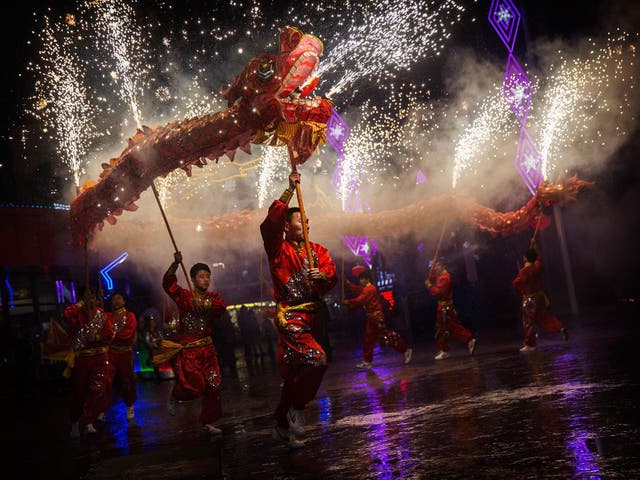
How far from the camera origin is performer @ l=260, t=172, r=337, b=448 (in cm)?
447

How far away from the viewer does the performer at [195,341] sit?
5844 millimetres

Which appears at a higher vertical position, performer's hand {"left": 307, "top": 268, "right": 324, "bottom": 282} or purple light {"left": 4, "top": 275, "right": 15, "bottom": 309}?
purple light {"left": 4, "top": 275, "right": 15, "bottom": 309}

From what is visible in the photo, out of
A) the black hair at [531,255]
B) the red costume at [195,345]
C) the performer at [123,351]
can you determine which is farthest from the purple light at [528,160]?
the red costume at [195,345]

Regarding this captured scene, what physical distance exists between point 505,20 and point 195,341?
587 inches

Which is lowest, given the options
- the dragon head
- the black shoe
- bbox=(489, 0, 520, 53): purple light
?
the black shoe

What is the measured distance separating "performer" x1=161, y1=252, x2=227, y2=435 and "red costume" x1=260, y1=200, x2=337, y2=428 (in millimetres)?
1448

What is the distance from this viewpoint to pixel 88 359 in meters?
7.22

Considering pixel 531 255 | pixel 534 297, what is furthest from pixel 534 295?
pixel 531 255

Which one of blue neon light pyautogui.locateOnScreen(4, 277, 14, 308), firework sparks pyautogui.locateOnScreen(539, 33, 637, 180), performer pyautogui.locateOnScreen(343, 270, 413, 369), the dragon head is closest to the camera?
the dragon head

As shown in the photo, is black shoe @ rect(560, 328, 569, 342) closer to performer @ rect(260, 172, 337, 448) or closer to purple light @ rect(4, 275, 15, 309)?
performer @ rect(260, 172, 337, 448)

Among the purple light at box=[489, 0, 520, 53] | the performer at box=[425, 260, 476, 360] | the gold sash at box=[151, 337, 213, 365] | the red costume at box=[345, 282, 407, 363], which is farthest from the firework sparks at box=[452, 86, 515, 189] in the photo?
the gold sash at box=[151, 337, 213, 365]

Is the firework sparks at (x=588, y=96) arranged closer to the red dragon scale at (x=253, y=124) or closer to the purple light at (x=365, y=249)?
the purple light at (x=365, y=249)

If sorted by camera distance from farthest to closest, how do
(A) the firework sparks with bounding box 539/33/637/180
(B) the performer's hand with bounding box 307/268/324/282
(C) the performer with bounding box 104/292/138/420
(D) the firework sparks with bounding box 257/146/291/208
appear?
1. (D) the firework sparks with bounding box 257/146/291/208
2. (A) the firework sparks with bounding box 539/33/637/180
3. (C) the performer with bounding box 104/292/138/420
4. (B) the performer's hand with bounding box 307/268/324/282

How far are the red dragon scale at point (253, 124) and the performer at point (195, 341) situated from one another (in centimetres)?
111
